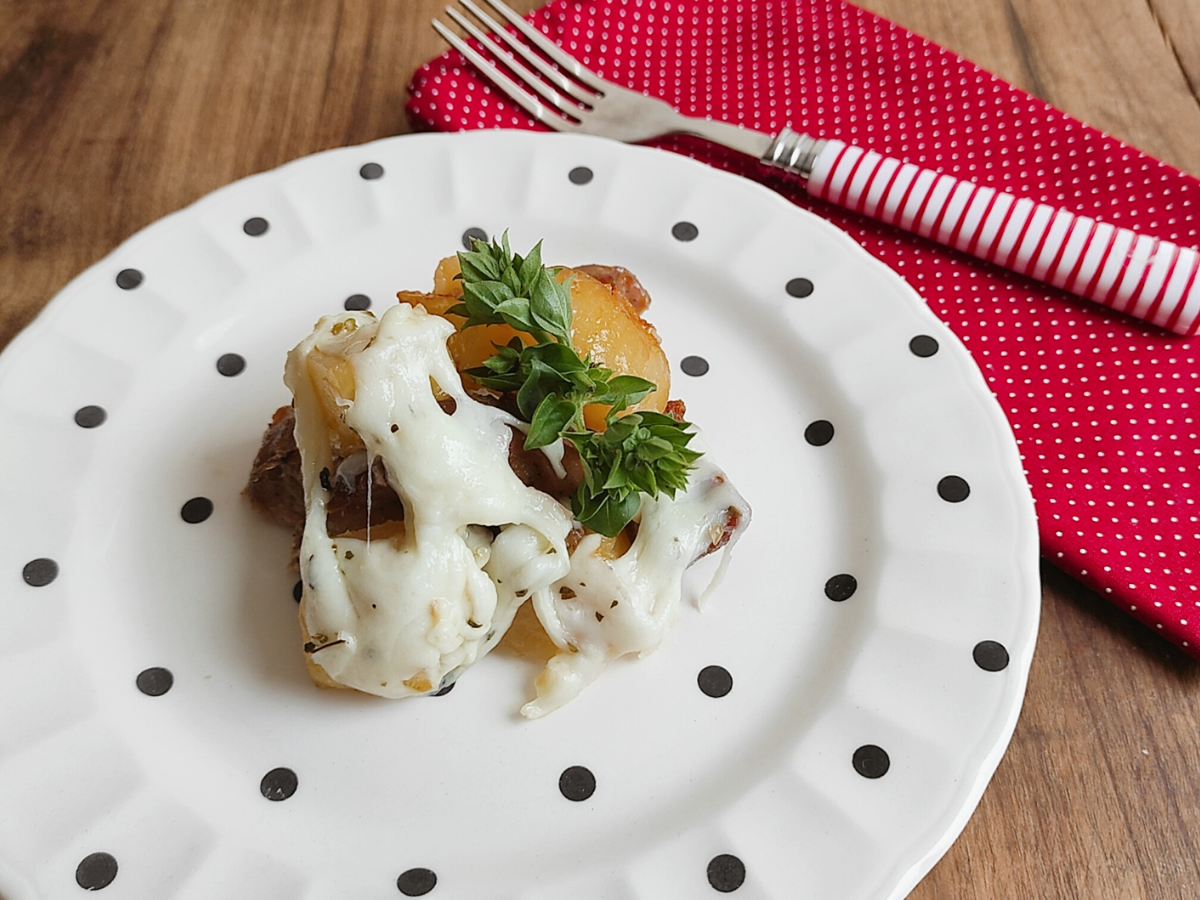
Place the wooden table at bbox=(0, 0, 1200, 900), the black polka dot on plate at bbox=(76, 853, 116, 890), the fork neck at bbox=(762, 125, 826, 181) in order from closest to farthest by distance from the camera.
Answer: the black polka dot on plate at bbox=(76, 853, 116, 890) → the wooden table at bbox=(0, 0, 1200, 900) → the fork neck at bbox=(762, 125, 826, 181)

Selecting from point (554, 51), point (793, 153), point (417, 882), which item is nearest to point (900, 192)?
point (793, 153)

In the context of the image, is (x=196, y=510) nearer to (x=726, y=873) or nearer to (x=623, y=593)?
(x=623, y=593)

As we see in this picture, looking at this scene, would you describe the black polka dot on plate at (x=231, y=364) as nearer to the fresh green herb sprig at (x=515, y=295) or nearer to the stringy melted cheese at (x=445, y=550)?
the stringy melted cheese at (x=445, y=550)

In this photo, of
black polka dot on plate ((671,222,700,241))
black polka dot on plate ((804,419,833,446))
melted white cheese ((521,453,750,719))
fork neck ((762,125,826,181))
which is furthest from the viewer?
fork neck ((762,125,826,181))

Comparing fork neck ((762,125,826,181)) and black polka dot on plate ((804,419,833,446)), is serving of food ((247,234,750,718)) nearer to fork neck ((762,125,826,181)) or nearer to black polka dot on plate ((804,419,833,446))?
black polka dot on plate ((804,419,833,446))

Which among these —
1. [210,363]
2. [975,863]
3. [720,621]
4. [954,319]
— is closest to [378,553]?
[720,621]

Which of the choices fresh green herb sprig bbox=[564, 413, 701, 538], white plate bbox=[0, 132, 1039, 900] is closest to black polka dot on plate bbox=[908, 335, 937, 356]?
white plate bbox=[0, 132, 1039, 900]
